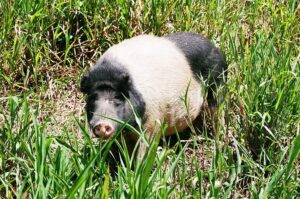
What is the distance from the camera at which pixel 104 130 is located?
3.33 meters

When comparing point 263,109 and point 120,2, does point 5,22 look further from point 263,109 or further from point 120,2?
point 263,109

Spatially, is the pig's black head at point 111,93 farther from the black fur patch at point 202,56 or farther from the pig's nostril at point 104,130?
the black fur patch at point 202,56

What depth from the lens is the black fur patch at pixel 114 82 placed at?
11.7 ft

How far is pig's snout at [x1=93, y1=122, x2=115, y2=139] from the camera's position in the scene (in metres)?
3.33

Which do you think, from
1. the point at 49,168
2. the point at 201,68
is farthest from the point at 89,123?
the point at 201,68

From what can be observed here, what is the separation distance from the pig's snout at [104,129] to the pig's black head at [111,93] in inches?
4.0

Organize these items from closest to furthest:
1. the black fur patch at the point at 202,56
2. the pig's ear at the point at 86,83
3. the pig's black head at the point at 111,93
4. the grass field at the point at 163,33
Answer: the grass field at the point at 163,33, the pig's black head at the point at 111,93, the pig's ear at the point at 86,83, the black fur patch at the point at 202,56

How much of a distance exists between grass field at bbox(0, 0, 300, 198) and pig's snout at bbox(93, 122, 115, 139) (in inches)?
4.6

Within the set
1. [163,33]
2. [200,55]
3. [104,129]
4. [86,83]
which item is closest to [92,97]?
[86,83]

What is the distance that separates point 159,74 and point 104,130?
2.05ft

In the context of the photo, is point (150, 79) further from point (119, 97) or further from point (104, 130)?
point (104, 130)

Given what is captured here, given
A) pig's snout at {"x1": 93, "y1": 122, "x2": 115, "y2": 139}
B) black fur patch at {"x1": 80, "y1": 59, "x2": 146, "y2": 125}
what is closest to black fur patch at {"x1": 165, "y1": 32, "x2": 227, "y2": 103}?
black fur patch at {"x1": 80, "y1": 59, "x2": 146, "y2": 125}

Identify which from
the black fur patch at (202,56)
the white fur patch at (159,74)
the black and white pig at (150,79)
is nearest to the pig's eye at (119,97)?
the black and white pig at (150,79)

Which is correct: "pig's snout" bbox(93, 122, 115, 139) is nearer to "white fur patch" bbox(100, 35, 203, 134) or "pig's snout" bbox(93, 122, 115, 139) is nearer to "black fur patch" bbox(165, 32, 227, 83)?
"white fur patch" bbox(100, 35, 203, 134)
